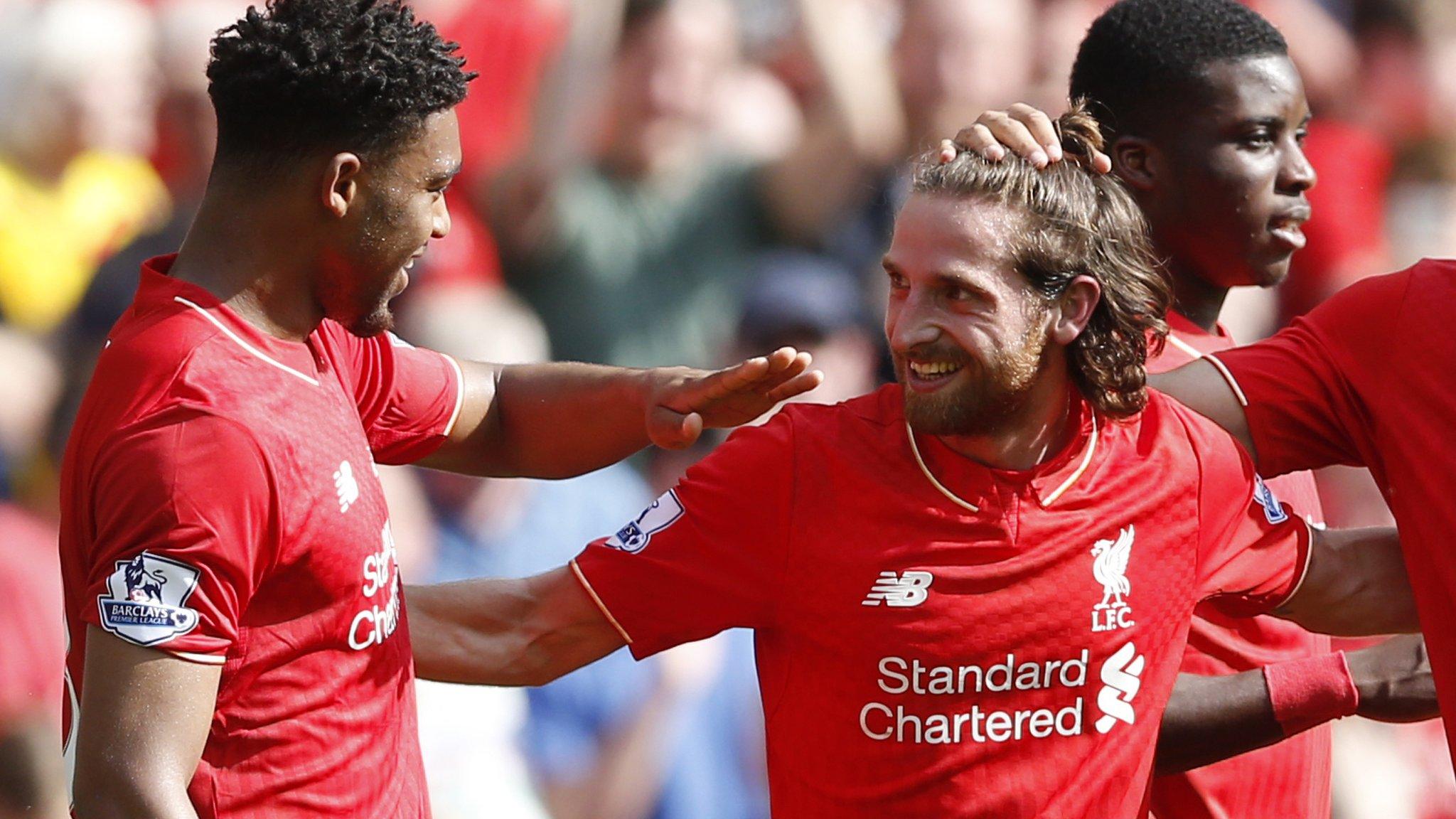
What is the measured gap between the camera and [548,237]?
5.93 meters

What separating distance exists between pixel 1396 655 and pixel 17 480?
3.93 m

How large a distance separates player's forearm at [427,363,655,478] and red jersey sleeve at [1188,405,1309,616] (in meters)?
0.94

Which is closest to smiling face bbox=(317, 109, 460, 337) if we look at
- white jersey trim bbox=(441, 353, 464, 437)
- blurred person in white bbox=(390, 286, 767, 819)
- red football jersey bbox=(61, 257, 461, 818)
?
red football jersey bbox=(61, 257, 461, 818)

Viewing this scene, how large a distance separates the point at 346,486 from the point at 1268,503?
1477 mm

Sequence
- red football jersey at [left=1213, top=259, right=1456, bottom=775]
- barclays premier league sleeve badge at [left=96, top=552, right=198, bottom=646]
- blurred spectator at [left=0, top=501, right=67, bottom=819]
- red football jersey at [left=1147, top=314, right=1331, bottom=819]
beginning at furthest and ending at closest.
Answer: blurred spectator at [left=0, top=501, right=67, bottom=819] → red football jersey at [left=1147, top=314, right=1331, bottom=819] → red football jersey at [left=1213, top=259, right=1456, bottom=775] → barclays premier league sleeve badge at [left=96, top=552, right=198, bottom=646]

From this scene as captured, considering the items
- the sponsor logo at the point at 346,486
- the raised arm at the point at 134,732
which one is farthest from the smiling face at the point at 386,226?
the raised arm at the point at 134,732

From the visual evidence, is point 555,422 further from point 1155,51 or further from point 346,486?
point 1155,51

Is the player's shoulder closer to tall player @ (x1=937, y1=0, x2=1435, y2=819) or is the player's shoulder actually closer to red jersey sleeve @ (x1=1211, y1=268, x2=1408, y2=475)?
red jersey sleeve @ (x1=1211, y1=268, x2=1408, y2=475)

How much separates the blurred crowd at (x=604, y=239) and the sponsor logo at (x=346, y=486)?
8.13 feet

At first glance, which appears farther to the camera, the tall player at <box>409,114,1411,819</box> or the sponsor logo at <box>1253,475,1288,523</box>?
the sponsor logo at <box>1253,475,1288,523</box>

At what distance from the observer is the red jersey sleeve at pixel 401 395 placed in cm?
301

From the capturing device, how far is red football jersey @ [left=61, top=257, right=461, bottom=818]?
7.72 feet

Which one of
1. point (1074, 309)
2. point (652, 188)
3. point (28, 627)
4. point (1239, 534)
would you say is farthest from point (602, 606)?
Answer: point (652, 188)

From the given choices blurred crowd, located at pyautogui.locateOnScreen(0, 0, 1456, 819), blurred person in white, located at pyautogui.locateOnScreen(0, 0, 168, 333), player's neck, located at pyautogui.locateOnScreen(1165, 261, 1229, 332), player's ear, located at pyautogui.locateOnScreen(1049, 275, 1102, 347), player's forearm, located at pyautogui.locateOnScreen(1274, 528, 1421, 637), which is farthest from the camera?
blurred person in white, located at pyautogui.locateOnScreen(0, 0, 168, 333)
